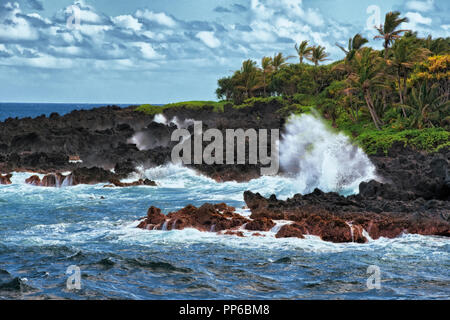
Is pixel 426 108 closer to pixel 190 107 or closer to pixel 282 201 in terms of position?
pixel 282 201

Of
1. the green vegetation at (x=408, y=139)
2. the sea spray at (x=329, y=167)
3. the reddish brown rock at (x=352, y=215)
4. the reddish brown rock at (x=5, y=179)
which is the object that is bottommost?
the reddish brown rock at (x=352, y=215)

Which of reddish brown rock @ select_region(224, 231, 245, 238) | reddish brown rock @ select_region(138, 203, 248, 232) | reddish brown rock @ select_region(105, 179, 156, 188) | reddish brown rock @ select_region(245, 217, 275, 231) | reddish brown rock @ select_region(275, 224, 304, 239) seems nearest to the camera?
reddish brown rock @ select_region(275, 224, 304, 239)

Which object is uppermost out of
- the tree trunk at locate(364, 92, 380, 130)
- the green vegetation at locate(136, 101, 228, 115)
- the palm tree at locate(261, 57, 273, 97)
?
the palm tree at locate(261, 57, 273, 97)

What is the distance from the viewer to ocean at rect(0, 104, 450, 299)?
11.9 meters

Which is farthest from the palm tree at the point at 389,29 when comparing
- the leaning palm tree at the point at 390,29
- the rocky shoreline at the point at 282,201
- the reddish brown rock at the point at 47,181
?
the reddish brown rock at the point at 47,181

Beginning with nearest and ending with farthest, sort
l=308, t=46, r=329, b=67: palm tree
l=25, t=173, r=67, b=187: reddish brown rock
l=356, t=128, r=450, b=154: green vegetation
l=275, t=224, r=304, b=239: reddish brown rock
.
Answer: l=275, t=224, r=304, b=239: reddish brown rock, l=25, t=173, r=67, b=187: reddish brown rock, l=356, t=128, r=450, b=154: green vegetation, l=308, t=46, r=329, b=67: palm tree

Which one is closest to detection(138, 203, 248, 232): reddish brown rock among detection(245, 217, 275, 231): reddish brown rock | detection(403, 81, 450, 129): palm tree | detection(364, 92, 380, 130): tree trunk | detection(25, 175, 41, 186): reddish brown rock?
detection(245, 217, 275, 231): reddish brown rock

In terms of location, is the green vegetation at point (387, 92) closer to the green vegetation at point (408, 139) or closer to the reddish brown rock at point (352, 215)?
the green vegetation at point (408, 139)

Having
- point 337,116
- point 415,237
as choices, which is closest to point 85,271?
point 415,237

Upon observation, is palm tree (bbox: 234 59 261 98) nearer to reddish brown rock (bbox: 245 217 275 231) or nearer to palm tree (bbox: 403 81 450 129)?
palm tree (bbox: 403 81 450 129)

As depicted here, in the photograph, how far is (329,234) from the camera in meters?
16.4

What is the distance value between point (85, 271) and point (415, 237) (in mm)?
8693

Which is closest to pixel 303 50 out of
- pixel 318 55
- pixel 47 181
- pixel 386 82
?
pixel 318 55

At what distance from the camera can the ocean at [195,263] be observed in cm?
1194
